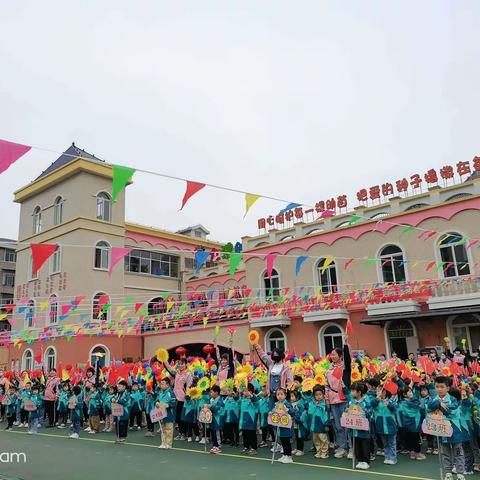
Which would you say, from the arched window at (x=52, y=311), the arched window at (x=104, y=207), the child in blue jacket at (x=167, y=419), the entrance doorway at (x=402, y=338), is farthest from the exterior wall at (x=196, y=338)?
the child in blue jacket at (x=167, y=419)

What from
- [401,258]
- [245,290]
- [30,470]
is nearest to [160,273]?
[245,290]

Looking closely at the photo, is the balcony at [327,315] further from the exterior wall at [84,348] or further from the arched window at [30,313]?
the arched window at [30,313]

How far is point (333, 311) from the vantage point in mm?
18609

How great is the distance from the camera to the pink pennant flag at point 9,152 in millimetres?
7461

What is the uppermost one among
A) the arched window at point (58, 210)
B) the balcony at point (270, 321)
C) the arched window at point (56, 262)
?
the arched window at point (58, 210)

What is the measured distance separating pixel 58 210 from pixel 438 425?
2367 centimetres

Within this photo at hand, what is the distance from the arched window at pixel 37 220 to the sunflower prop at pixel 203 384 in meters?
20.1

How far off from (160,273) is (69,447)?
19421mm

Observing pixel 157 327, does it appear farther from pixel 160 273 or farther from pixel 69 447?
pixel 69 447

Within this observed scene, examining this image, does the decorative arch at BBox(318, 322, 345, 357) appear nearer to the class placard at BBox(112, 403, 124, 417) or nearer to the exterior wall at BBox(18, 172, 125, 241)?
the class placard at BBox(112, 403, 124, 417)

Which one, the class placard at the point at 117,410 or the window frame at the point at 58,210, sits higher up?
the window frame at the point at 58,210

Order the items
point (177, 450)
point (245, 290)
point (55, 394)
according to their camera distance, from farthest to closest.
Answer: point (245, 290) < point (55, 394) < point (177, 450)


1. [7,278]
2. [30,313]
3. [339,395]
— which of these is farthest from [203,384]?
[7,278]

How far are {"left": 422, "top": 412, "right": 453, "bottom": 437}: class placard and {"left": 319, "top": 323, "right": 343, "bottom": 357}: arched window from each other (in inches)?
515
